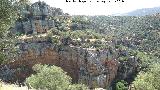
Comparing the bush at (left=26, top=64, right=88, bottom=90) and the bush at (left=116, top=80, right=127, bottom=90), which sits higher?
the bush at (left=26, top=64, right=88, bottom=90)

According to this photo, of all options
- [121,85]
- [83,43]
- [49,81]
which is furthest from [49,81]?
[83,43]

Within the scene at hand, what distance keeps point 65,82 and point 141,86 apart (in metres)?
20.3

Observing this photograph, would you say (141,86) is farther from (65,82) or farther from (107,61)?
(107,61)

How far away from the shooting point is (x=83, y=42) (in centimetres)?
14450

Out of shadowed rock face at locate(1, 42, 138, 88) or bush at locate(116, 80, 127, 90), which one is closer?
bush at locate(116, 80, 127, 90)

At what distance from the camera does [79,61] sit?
456ft

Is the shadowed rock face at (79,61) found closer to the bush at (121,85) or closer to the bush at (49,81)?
the bush at (121,85)

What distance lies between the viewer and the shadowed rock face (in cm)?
13475

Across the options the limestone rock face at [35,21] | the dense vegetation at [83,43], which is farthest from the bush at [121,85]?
the limestone rock face at [35,21]

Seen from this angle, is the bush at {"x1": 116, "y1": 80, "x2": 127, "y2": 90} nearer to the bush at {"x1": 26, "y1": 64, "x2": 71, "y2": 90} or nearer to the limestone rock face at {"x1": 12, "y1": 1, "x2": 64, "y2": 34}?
the limestone rock face at {"x1": 12, "y1": 1, "x2": 64, "y2": 34}

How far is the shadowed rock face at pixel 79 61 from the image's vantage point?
134750mm

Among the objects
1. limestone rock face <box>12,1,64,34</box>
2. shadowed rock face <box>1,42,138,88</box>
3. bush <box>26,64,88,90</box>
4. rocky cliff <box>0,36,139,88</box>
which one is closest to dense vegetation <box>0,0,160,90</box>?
bush <box>26,64,88,90</box>

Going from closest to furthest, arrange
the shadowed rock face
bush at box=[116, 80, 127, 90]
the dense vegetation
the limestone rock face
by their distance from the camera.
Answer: the dense vegetation < bush at box=[116, 80, 127, 90] < the shadowed rock face < the limestone rock face

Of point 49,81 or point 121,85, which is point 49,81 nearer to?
point 49,81
